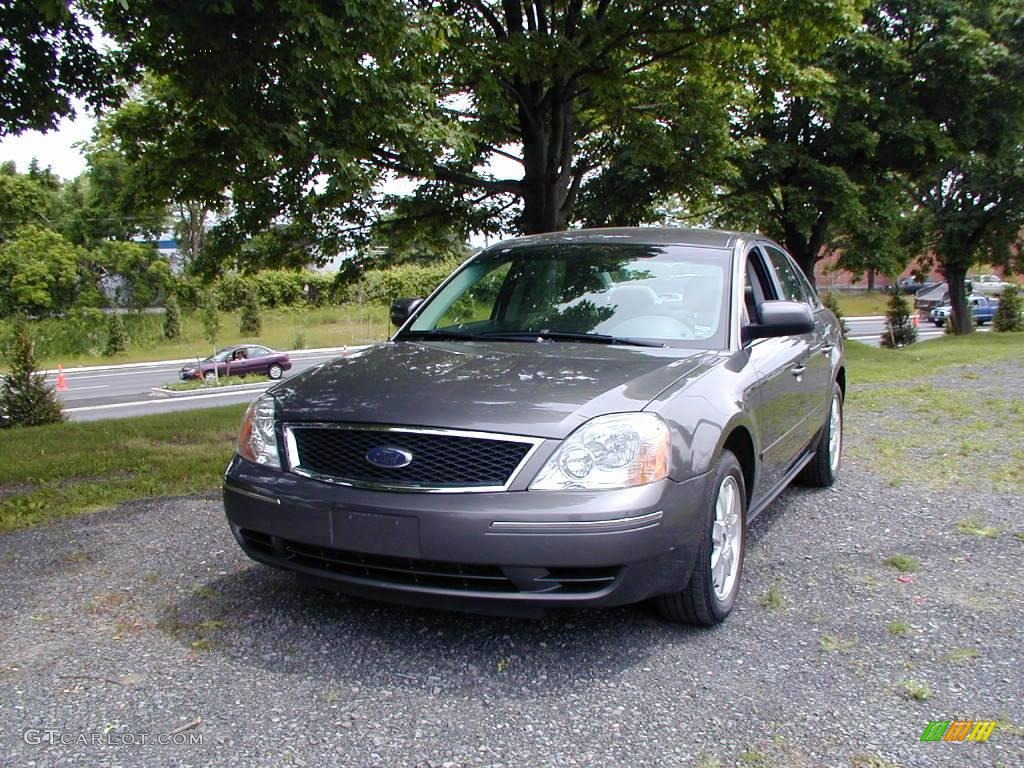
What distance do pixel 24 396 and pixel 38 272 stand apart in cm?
3083

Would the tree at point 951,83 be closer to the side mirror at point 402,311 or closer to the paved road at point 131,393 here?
the paved road at point 131,393

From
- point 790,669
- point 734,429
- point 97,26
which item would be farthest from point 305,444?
point 97,26

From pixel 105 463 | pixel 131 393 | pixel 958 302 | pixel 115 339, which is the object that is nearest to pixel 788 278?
pixel 105 463

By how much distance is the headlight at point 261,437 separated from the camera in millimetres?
3391

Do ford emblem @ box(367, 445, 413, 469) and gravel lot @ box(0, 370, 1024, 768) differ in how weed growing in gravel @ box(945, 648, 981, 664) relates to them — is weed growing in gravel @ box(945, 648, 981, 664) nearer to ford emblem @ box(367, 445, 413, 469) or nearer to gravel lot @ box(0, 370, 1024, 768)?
gravel lot @ box(0, 370, 1024, 768)

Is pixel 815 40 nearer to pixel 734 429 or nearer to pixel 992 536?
pixel 992 536

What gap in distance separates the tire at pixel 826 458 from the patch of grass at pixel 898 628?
87.2 inches

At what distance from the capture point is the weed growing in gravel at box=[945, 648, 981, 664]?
10.4 ft

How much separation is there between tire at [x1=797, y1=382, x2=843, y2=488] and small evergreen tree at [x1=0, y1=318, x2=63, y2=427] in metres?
17.8

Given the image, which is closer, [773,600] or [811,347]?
[773,600]

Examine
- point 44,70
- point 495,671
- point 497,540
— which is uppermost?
point 44,70

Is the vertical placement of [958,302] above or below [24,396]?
above

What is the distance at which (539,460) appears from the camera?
295cm

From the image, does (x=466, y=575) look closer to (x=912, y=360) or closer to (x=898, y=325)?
(x=912, y=360)
